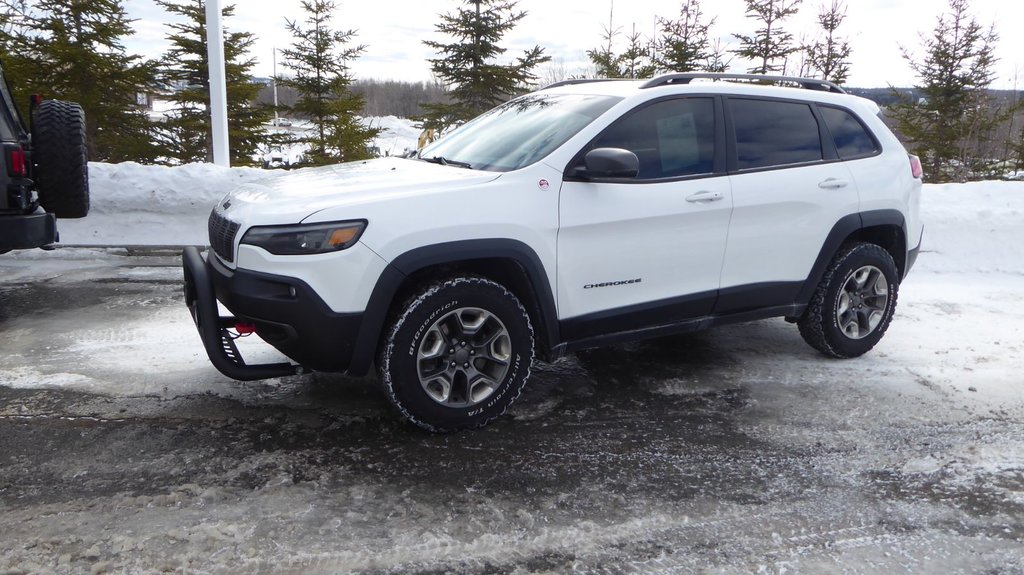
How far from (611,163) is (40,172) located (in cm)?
439

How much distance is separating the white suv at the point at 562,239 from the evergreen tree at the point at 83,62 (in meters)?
14.1

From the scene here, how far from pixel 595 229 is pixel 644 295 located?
1.68ft

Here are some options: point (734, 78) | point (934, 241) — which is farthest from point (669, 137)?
point (934, 241)

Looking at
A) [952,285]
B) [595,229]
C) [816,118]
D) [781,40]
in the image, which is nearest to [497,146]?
[595,229]

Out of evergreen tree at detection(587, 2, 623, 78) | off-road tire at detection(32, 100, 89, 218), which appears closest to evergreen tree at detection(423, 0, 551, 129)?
evergreen tree at detection(587, 2, 623, 78)

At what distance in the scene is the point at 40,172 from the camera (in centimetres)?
553

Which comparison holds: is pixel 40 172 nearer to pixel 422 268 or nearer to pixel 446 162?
pixel 446 162

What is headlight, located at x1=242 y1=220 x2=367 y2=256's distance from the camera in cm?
331

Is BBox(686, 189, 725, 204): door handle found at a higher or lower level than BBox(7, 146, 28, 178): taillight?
lower

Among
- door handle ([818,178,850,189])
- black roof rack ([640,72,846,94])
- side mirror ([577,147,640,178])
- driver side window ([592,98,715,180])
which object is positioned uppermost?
black roof rack ([640,72,846,94])

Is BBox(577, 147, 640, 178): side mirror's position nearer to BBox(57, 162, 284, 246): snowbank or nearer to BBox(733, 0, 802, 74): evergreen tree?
BBox(57, 162, 284, 246): snowbank

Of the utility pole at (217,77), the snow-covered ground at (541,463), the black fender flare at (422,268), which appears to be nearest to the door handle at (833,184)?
the snow-covered ground at (541,463)

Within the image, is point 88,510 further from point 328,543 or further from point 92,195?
point 92,195

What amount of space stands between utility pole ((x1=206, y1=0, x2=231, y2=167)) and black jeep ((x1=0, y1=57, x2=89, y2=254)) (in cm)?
514
